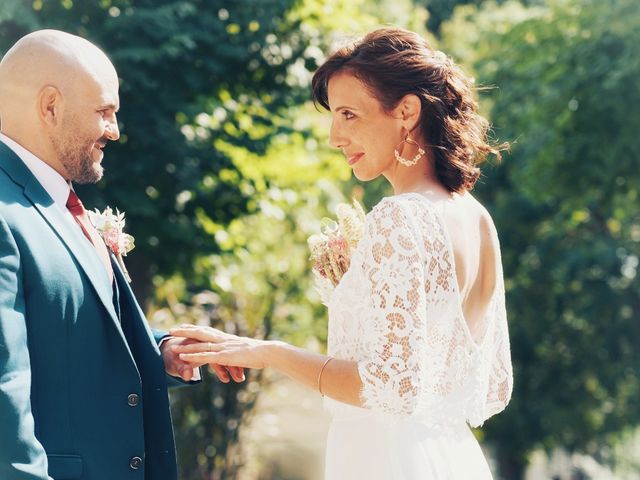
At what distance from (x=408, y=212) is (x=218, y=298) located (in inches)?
308

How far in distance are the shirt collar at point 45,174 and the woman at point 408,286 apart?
2.21 ft

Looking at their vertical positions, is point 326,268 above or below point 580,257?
above

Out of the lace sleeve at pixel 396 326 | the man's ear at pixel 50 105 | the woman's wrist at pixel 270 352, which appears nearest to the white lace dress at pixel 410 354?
the lace sleeve at pixel 396 326

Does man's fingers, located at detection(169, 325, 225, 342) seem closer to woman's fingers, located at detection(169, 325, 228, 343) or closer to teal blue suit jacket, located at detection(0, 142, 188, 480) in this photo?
woman's fingers, located at detection(169, 325, 228, 343)

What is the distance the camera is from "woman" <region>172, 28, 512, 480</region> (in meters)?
2.99

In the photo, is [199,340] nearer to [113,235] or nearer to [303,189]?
[113,235]

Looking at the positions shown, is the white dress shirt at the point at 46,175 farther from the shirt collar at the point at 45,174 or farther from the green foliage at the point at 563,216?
the green foliage at the point at 563,216

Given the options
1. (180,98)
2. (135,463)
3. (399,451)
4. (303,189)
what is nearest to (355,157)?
(399,451)

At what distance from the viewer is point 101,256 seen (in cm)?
306

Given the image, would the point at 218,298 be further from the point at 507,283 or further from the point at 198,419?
the point at 507,283

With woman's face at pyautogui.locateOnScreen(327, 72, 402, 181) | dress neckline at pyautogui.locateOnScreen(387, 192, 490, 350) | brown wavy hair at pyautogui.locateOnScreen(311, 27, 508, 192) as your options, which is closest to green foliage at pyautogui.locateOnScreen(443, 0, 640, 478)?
brown wavy hair at pyautogui.locateOnScreen(311, 27, 508, 192)

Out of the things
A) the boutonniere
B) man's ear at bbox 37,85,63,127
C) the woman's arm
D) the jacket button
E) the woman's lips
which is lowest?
the jacket button

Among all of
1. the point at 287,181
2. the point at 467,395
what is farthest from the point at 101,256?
the point at 287,181

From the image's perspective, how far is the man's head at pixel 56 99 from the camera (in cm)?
288
